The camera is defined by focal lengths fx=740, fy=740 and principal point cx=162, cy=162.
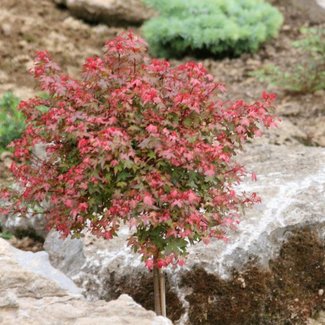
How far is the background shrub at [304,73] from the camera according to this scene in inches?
292

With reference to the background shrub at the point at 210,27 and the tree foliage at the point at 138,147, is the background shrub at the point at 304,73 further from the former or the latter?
the tree foliage at the point at 138,147

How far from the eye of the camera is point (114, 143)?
314cm

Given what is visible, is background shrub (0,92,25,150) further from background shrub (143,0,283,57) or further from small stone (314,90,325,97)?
small stone (314,90,325,97)

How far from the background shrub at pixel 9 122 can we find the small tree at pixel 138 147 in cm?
236

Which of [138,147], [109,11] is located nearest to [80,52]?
[109,11]

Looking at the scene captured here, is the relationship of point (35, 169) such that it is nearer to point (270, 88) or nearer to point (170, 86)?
point (170, 86)

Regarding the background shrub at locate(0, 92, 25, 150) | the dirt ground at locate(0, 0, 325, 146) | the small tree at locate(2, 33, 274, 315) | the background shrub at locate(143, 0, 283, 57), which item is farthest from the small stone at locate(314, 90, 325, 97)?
the small tree at locate(2, 33, 274, 315)

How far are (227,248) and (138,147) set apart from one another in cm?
104

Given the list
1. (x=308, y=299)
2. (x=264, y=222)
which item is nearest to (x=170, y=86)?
(x=264, y=222)

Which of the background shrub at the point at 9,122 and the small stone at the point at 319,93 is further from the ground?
the small stone at the point at 319,93

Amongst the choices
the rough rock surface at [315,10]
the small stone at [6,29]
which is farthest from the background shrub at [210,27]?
the small stone at [6,29]

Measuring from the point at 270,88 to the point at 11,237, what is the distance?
12.3ft

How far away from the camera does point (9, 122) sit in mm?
5977

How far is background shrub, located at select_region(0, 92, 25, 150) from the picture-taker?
5.94 m
